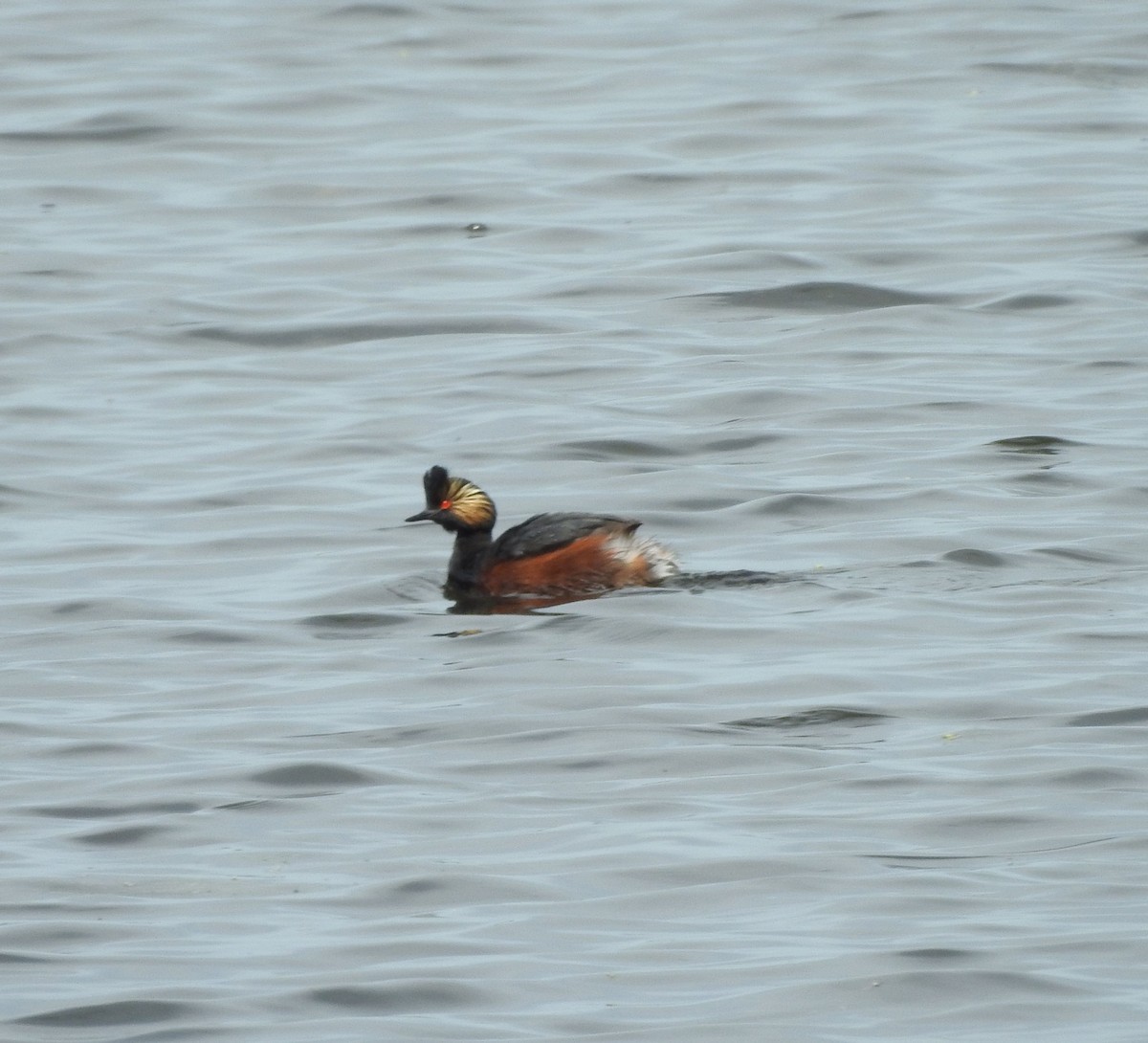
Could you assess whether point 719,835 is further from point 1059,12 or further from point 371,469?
point 1059,12

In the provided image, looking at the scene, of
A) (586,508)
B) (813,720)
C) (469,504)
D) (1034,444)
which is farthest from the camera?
(1034,444)

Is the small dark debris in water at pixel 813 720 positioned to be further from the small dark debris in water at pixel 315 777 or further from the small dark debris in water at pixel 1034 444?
the small dark debris in water at pixel 1034 444

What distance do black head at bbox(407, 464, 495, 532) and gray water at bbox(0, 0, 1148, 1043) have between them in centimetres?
29

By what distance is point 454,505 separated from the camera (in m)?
12.5

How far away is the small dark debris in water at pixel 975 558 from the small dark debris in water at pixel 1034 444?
208 centimetres

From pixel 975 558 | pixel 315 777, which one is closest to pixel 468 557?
pixel 975 558

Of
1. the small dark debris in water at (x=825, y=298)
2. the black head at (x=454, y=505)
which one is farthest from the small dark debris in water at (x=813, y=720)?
the small dark debris in water at (x=825, y=298)

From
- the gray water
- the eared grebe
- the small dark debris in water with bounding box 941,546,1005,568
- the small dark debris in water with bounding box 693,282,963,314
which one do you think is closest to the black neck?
the eared grebe

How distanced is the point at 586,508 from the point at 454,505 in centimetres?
113

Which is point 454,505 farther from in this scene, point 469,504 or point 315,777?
point 315,777

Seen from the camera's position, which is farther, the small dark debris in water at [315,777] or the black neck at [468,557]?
the black neck at [468,557]

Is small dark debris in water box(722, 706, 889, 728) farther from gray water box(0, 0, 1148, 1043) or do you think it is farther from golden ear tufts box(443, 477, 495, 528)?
golden ear tufts box(443, 477, 495, 528)

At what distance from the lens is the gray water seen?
7.37 metres

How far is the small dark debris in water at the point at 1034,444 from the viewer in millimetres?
14109
